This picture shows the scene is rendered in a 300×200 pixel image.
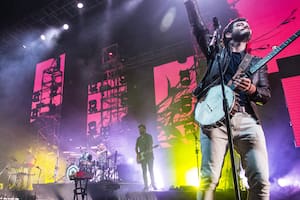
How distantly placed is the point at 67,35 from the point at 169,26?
5.80 metres

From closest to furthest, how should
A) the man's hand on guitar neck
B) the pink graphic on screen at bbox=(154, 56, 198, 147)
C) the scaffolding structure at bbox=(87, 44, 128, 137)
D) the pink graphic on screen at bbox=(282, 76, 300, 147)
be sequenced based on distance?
the man's hand on guitar neck < the pink graphic on screen at bbox=(282, 76, 300, 147) < the pink graphic on screen at bbox=(154, 56, 198, 147) < the scaffolding structure at bbox=(87, 44, 128, 137)

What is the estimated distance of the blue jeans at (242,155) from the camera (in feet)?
5.69

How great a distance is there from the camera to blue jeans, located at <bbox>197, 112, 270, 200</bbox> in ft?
5.69

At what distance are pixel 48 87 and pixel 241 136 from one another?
11.6 metres

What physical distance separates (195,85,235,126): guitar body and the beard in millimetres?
621

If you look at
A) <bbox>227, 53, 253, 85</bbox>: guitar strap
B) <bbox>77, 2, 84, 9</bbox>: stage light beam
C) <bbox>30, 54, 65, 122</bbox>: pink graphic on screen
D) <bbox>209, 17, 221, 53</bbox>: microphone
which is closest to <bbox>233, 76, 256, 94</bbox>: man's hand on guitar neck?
<bbox>227, 53, 253, 85</bbox>: guitar strap

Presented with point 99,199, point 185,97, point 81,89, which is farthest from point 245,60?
Result: point 81,89

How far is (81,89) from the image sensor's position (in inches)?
431

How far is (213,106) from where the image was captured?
203cm

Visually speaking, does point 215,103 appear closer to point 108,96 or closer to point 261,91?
point 261,91

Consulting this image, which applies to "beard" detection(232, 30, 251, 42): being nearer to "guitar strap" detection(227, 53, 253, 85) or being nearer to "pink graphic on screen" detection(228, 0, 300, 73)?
"guitar strap" detection(227, 53, 253, 85)

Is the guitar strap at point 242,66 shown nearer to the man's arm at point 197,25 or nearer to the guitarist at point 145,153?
the man's arm at point 197,25

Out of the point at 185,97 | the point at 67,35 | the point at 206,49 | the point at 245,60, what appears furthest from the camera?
the point at 67,35

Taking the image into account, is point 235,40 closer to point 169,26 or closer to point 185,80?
point 185,80
